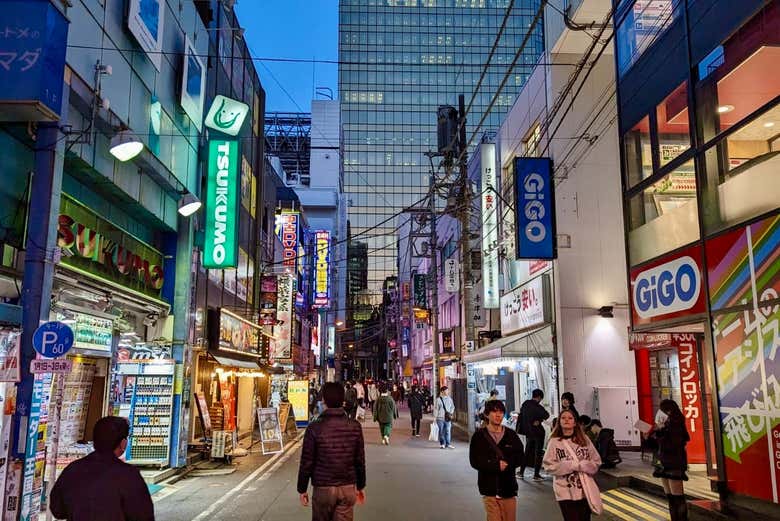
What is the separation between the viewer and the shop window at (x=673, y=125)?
11.5m

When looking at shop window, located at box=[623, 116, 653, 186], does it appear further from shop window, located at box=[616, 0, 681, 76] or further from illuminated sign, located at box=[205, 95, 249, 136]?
illuminated sign, located at box=[205, 95, 249, 136]

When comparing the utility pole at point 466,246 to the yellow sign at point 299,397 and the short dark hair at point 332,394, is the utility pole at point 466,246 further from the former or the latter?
the short dark hair at point 332,394

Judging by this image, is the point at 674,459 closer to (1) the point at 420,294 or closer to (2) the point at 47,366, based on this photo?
(2) the point at 47,366

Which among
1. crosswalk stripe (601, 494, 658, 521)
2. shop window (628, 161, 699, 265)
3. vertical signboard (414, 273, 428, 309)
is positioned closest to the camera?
crosswalk stripe (601, 494, 658, 521)

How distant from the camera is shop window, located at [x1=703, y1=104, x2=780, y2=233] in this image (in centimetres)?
903

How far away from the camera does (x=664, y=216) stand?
12.1m

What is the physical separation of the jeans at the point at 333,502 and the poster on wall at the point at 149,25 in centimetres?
1013

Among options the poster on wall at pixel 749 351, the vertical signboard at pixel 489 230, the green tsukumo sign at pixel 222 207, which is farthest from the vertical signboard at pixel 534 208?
the green tsukumo sign at pixel 222 207

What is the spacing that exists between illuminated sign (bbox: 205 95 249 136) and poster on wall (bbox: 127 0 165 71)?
3.13 m

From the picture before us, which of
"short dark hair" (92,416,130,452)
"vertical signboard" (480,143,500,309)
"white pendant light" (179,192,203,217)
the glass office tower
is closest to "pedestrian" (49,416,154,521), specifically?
"short dark hair" (92,416,130,452)

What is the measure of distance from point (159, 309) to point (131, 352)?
3.74 ft

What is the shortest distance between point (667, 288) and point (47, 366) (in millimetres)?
10136

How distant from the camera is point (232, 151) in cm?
1664

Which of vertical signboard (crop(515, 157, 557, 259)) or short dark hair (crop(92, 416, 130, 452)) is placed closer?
short dark hair (crop(92, 416, 130, 452))
